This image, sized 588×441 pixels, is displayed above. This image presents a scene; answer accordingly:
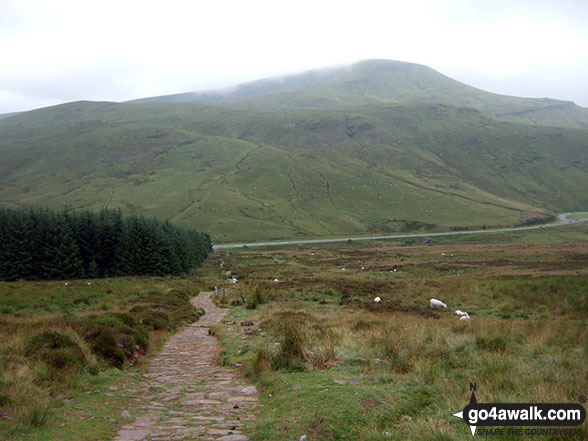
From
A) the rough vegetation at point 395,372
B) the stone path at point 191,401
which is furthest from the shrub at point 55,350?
the rough vegetation at point 395,372

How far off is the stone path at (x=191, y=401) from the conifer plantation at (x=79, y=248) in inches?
1571

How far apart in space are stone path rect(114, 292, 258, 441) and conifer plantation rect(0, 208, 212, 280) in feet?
131

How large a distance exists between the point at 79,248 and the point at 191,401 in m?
48.4

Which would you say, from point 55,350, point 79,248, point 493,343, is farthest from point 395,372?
point 79,248

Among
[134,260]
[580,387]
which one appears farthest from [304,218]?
[580,387]

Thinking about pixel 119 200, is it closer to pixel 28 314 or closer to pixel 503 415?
pixel 28 314

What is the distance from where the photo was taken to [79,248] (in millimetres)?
47844

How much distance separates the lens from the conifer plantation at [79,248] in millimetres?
44969

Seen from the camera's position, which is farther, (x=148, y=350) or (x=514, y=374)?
(x=148, y=350)

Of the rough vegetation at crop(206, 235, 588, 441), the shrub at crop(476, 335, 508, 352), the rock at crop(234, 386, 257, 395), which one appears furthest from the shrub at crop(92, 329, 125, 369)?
the shrub at crop(476, 335, 508, 352)

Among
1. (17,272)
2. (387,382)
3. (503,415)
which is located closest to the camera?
(503,415)

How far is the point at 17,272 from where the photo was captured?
44625 millimetres

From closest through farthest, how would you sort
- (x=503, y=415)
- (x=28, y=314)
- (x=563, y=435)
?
1. (x=563, y=435)
2. (x=503, y=415)
3. (x=28, y=314)

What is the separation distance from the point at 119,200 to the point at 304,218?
9525cm
